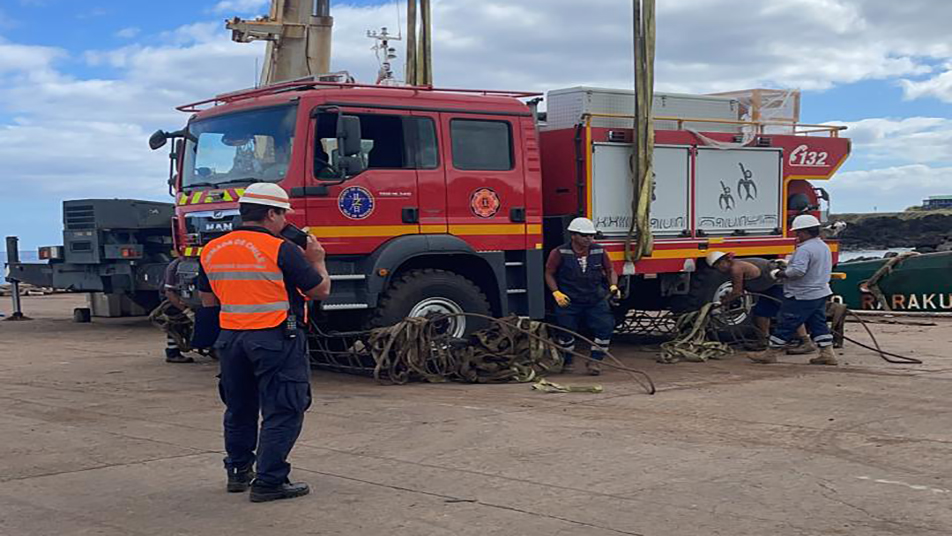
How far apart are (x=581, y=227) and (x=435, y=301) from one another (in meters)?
1.75

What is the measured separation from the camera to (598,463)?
651 cm

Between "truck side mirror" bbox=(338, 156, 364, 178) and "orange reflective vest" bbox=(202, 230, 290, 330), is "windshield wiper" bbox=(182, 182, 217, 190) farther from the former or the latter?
"orange reflective vest" bbox=(202, 230, 290, 330)

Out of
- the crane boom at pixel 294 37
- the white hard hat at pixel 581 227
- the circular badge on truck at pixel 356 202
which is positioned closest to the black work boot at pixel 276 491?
the circular badge on truck at pixel 356 202

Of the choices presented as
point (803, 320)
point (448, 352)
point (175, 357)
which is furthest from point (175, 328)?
point (803, 320)

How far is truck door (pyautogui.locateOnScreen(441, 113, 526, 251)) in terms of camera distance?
35.3ft

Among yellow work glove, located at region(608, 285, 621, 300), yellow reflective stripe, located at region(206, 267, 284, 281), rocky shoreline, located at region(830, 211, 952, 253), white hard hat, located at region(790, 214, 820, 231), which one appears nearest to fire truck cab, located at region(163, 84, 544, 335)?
yellow work glove, located at region(608, 285, 621, 300)

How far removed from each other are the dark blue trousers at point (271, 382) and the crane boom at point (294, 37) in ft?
45.7

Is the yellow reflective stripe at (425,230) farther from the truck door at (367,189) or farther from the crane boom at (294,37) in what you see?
the crane boom at (294,37)

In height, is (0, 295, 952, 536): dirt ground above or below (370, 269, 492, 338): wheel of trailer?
below

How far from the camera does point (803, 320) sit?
37.2ft

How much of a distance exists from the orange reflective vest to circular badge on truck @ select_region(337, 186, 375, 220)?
4278mm

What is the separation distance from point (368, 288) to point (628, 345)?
5.04 meters

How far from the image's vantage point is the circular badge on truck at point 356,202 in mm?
10031

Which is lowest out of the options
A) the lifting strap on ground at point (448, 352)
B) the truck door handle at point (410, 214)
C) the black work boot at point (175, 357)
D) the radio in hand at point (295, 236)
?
the black work boot at point (175, 357)
